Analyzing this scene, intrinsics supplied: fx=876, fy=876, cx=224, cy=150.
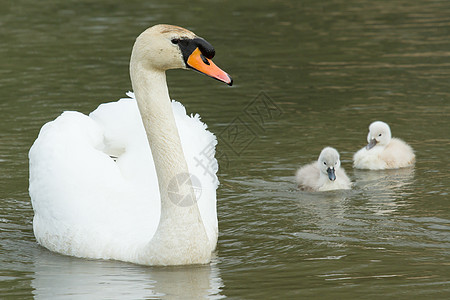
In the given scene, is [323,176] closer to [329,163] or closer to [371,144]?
[329,163]

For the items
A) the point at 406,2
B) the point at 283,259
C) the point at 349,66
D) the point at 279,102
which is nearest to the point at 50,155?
the point at 283,259

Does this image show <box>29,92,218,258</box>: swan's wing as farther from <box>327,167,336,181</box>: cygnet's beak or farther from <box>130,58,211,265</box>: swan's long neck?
<box>327,167,336,181</box>: cygnet's beak

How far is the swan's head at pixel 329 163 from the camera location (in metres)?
8.89

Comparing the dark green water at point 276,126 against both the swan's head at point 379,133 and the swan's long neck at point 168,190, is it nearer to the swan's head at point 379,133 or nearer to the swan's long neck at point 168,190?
the swan's long neck at point 168,190

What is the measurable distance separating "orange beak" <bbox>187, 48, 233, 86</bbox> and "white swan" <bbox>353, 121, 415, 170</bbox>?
3989mm

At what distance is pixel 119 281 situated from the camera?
629cm

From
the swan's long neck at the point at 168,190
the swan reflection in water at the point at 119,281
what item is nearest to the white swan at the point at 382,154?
the swan reflection in water at the point at 119,281

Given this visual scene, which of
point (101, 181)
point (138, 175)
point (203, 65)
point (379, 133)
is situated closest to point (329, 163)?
point (379, 133)

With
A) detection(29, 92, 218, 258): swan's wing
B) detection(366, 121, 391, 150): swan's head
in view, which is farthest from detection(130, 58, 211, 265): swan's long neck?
detection(366, 121, 391, 150): swan's head

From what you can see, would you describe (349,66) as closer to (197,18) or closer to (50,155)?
(197,18)

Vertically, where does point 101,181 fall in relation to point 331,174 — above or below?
above


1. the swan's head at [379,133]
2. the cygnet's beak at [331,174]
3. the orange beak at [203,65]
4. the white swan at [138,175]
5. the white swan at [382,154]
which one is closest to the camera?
the orange beak at [203,65]

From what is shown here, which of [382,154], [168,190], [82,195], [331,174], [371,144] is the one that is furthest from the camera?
[371,144]

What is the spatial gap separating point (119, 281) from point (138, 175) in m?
1.28
